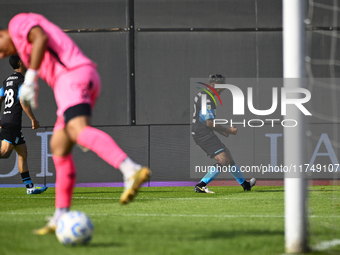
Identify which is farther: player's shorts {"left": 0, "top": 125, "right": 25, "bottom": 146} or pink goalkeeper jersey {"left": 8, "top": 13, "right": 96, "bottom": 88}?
player's shorts {"left": 0, "top": 125, "right": 25, "bottom": 146}

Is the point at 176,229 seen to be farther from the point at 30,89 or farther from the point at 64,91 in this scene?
the point at 30,89

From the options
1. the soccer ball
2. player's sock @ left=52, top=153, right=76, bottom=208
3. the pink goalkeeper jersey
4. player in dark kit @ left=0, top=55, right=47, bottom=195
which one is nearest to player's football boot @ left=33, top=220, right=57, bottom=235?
player's sock @ left=52, top=153, right=76, bottom=208

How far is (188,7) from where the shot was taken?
51.2 feet

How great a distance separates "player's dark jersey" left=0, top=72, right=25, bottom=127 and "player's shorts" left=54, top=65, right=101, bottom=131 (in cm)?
499

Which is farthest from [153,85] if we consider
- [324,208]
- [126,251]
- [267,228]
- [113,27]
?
[126,251]

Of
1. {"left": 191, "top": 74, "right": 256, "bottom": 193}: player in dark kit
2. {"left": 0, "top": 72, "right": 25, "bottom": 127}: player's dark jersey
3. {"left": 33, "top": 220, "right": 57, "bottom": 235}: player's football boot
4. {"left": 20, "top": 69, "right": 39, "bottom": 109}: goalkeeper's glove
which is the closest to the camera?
{"left": 20, "top": 69, "right": 39, "bottom": 109}: goalkeeper's glove

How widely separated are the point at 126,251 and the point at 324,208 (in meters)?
3.72

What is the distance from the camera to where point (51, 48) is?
3707 millimetres

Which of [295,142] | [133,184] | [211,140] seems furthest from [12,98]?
[295,142]

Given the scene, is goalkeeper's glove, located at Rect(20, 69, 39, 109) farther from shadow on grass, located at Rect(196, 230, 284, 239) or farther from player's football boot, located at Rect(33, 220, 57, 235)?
shadow on grass, located at Rect(196, 230, 284, 239)

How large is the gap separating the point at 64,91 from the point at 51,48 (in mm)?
399

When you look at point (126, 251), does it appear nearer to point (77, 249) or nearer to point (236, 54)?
point (77, 249)

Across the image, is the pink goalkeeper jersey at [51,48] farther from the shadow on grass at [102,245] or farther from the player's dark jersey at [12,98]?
the player's dark jersey at [12,98]

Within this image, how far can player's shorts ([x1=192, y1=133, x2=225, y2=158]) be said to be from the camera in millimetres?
9156
